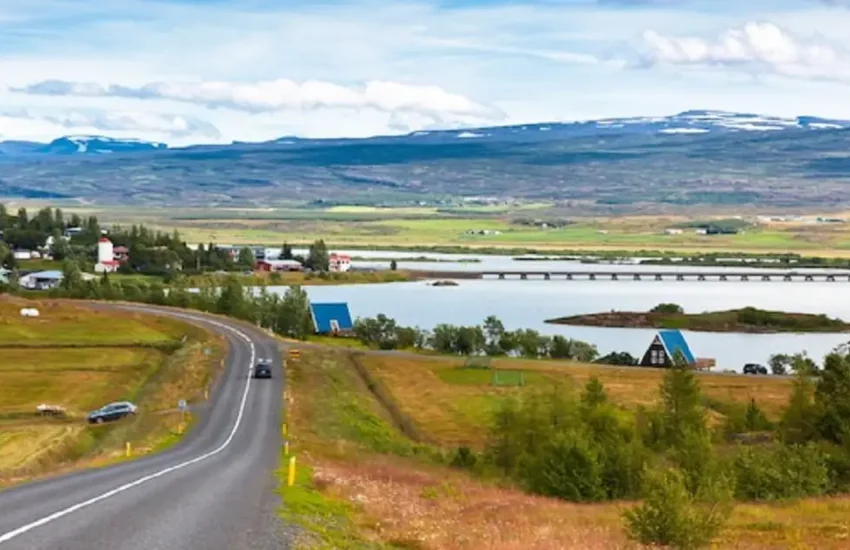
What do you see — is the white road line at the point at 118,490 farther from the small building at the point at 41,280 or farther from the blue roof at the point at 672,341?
the small building at the point at 41,280

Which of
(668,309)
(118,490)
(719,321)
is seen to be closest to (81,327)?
(118,490)

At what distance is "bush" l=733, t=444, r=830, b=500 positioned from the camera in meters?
34.0

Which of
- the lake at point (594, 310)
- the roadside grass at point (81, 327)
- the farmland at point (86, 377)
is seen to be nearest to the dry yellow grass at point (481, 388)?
the farmland at point (86, 377)

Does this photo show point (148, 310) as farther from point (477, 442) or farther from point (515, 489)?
point (515, 489)

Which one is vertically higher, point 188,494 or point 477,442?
point 188,494

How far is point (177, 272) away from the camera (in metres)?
198

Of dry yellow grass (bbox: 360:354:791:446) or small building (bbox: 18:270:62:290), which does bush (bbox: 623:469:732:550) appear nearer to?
dry yellow grass (bbox: 360:354:791:446)

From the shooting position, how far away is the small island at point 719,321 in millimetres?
156625

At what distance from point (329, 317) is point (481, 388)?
4596 centimetres

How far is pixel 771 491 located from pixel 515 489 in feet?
22.4

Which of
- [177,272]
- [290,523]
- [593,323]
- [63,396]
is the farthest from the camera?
[177,272]

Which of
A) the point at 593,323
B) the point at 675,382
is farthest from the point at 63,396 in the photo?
the point at 593,323

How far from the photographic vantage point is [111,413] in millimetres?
58281

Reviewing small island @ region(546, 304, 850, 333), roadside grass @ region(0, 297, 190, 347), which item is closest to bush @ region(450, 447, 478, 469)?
roadside grass @ region(0, 297, 190, 347)
